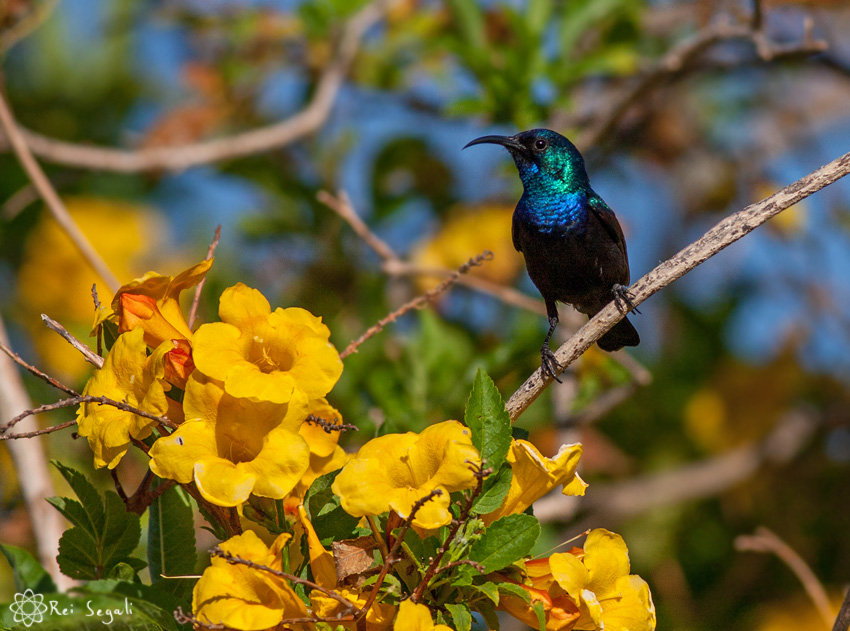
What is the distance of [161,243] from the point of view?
16.2 feet

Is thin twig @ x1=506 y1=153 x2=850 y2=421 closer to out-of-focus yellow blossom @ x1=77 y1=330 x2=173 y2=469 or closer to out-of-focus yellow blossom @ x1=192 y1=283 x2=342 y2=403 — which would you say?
out-of-focus yellow blossom @ x1=192 y1=283 x2=342 y2=403

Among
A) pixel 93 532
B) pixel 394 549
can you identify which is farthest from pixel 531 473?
pixel 93 532

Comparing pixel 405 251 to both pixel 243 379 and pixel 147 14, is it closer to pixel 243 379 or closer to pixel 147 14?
pixel 147 14

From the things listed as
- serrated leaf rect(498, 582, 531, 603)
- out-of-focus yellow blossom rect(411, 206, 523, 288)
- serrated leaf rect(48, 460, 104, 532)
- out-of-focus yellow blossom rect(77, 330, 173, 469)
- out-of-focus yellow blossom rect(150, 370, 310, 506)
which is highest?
out-of-focus yellow blossom rect(77, 330, 173, 469)

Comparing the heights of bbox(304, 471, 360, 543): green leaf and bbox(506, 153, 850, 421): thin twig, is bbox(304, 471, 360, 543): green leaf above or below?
below

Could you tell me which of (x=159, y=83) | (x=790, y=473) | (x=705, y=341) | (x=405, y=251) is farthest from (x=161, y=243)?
(x=790, y=473)

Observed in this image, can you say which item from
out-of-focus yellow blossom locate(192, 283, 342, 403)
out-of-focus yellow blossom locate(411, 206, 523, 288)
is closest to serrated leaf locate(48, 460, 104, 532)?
out-of-focus yellow blossom locate(192, 283, 342, 403)

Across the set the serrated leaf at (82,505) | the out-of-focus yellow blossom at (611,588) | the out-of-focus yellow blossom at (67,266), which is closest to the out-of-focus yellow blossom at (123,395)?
the serrated leaf at (82,505)

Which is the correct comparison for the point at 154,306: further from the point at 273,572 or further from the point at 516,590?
the point at 516,590

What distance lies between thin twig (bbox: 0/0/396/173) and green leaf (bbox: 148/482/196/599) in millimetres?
1957

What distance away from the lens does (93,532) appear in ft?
5.08

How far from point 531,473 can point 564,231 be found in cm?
171

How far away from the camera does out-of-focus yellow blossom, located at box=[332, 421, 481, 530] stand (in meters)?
1.38

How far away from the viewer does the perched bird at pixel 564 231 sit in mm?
3084
